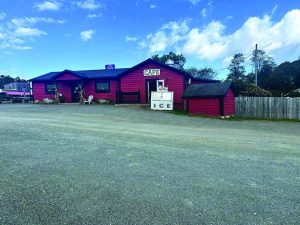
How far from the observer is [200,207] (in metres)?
4.52

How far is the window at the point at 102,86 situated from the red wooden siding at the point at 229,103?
1373 cm

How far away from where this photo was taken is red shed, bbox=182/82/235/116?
21297 millimetres

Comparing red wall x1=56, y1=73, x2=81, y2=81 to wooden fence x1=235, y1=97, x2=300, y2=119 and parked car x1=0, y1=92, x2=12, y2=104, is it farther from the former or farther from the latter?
wooden fence x1=235, y1=97, x2=300, y2=119

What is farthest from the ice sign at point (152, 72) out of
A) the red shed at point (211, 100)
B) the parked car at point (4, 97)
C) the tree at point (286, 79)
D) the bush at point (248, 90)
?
the tree at point (286, 79)

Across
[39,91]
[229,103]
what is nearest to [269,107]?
[229,103]

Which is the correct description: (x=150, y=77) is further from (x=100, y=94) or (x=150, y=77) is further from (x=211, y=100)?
(x=211, y=100)

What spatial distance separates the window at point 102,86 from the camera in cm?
3102

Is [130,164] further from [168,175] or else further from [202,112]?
[202,112]

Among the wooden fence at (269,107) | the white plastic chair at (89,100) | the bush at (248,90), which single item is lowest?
the wooden fence at (269,107)

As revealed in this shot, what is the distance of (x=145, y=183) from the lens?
18.1 ft

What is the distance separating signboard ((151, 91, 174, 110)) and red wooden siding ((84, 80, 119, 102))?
284 inches

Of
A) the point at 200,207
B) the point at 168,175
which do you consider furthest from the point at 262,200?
the point at 168,175

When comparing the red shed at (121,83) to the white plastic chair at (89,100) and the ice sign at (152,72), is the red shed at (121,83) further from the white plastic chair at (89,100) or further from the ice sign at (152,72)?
the white plastic chair at (89,100)

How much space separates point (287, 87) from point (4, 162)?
50.8 m
